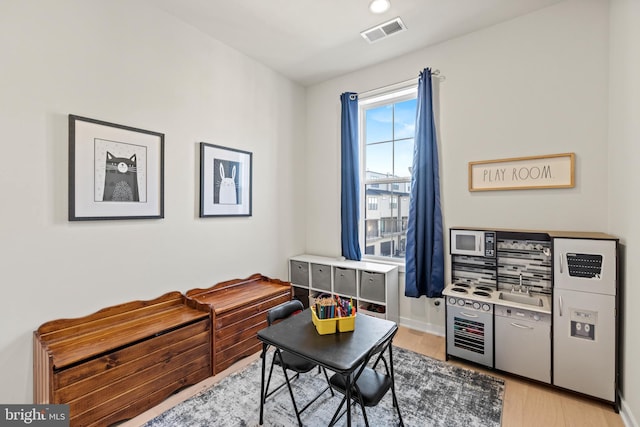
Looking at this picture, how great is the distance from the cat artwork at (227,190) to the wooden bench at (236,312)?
89 centimetres

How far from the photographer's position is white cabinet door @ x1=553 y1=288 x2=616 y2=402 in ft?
6.71

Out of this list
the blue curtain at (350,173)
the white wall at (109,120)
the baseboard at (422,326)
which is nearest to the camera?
the white wall at (109,120)

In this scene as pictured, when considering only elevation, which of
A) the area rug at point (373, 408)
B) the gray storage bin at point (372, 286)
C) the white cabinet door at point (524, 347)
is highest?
the gray storage bin at point (372, 286)

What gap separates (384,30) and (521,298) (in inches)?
113

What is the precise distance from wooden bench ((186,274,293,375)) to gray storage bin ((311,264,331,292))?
51 centimetres

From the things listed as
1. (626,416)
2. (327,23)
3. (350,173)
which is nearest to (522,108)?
(350,173)

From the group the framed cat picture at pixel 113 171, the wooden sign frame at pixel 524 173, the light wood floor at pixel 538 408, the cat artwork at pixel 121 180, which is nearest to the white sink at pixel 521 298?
the light wood floor at pixel 538 408

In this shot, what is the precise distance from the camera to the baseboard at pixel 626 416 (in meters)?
1.80

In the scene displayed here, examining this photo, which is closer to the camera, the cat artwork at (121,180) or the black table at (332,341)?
the black table at (332,341)

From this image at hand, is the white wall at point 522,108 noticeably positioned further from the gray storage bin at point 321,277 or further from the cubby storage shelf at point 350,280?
the gray storage bin at point 321,277

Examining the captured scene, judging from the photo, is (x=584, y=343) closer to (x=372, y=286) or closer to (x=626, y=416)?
(x=626, y=416)

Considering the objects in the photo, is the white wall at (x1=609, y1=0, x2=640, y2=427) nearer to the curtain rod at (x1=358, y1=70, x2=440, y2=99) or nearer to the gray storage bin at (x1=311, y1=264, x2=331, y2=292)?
the curtain rod at (x1=358, y1=70, x2=440, y2=99)

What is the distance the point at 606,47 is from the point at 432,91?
1373 millimetres

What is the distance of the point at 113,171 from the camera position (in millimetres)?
2266
